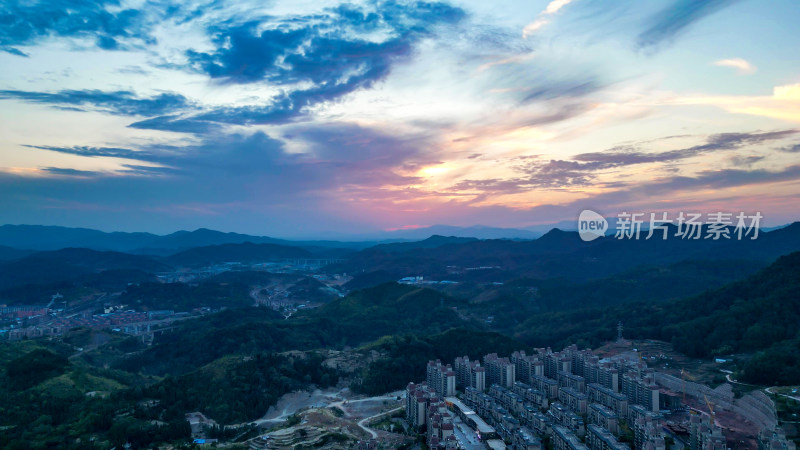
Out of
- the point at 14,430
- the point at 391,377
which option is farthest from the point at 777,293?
the point at 14,430

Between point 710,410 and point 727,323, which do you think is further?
point 727,323

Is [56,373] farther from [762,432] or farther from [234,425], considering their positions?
[762,432]

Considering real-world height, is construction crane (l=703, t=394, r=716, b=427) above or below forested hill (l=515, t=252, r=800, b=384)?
below

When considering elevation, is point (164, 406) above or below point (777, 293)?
below

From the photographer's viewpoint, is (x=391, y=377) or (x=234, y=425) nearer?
(x=234, y=425)

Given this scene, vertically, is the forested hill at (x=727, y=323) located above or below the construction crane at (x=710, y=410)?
above

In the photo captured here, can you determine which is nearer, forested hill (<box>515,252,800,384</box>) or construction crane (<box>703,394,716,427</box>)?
construction crane (<box>703,394,716,427</box>)

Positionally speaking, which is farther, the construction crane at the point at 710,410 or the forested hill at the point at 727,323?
the forested hill at the point at 727,323

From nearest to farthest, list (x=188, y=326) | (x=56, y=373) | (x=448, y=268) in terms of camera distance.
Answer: (x=56, y=373)
(x=188, y=326)
(x=448, y=268)

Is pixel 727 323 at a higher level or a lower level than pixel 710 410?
higher

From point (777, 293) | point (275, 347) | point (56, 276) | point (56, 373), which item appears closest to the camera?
point (56, 373)
